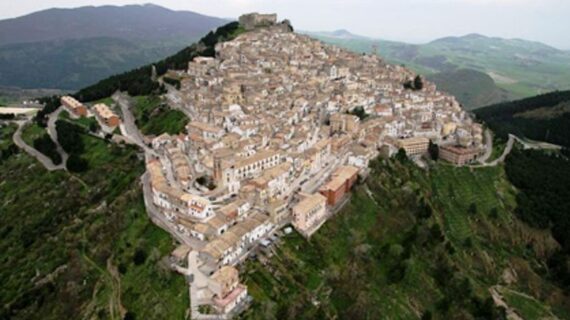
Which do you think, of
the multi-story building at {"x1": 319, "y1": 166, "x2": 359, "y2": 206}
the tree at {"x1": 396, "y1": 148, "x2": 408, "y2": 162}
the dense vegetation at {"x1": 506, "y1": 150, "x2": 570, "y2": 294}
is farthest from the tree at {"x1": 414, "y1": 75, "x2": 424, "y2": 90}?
the multi-story building at {"x1": 319, "y1": 166, "x2": 359, "y2": 206}

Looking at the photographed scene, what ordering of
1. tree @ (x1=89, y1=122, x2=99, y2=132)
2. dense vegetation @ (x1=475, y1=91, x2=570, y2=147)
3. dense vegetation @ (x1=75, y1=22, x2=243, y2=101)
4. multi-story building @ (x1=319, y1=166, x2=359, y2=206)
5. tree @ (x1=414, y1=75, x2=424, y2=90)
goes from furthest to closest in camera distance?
1. dense vegetation @ (x1=475, y1=91, x2=570, y2=147)
2. tree @ (x1=414, y1=75, x2=424, y2=90)
3. dense vegetation @ (x1=75, y1=22, x2=243, y2=101)
4. tree @ (x1=89, y1=122, x2=99, y2=132)
5. multi-story building @ (x1=319, y1=166, x2=359, y2=206)

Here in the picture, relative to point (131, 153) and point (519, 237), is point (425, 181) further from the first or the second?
point (131, 153)

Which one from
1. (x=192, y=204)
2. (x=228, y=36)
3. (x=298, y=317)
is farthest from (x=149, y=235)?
(x=228, y=36)

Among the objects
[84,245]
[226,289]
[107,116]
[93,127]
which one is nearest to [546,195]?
[226,289]

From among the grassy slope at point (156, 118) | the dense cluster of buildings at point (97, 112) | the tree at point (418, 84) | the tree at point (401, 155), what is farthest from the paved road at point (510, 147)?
the dense cluster of buildings at point (97, 112)

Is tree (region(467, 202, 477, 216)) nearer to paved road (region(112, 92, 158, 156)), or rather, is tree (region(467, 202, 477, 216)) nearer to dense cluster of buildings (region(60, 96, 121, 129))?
paved road (region(112, 92, 158, 156))

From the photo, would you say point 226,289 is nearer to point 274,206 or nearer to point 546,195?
point 274,206
